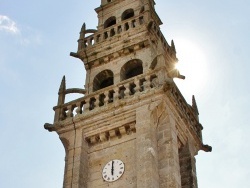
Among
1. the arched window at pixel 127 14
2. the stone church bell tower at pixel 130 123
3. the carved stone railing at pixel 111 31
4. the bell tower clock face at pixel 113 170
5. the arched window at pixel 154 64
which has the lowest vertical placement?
the bell tower clock face at pixel 113 170

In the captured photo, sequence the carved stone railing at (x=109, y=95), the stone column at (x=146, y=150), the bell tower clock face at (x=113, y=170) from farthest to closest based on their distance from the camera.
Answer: the carved stone railing at (x=109, y=95), the bell tower clock face at (x=113, y=170), the stone column at (x=146, y=150)

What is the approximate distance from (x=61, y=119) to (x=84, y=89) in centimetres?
211

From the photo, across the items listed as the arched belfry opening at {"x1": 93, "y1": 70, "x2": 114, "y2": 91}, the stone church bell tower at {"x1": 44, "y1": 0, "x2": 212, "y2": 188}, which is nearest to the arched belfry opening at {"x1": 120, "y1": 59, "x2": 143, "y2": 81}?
the stone church bell tower at {"x1": 44, "y1": 0, "x2": 212, "y2": 188}

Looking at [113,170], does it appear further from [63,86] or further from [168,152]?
[63,86]

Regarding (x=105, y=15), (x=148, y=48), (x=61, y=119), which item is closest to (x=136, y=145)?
(x=61, y=119)

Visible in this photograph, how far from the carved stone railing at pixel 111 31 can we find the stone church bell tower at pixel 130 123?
34 cm

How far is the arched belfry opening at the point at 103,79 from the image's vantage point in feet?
73.9

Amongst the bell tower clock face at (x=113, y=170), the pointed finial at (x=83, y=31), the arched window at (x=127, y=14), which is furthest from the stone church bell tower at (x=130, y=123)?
the arched window at (x=127, y=14)

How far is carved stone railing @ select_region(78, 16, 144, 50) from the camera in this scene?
76.9 feet

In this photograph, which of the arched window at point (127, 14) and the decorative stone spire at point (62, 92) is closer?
the decorative stone spire at point (62, 92)

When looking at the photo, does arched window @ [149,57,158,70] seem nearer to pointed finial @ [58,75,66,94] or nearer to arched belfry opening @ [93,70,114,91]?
arched belfry opening @ [93,70,114,91]

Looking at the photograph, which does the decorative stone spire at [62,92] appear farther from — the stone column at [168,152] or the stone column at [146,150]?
the stone column at [168,152]

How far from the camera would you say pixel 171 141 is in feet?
59.0

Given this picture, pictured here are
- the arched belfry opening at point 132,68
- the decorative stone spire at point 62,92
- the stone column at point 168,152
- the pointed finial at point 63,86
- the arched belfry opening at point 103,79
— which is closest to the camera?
the stone column at point 168,152
